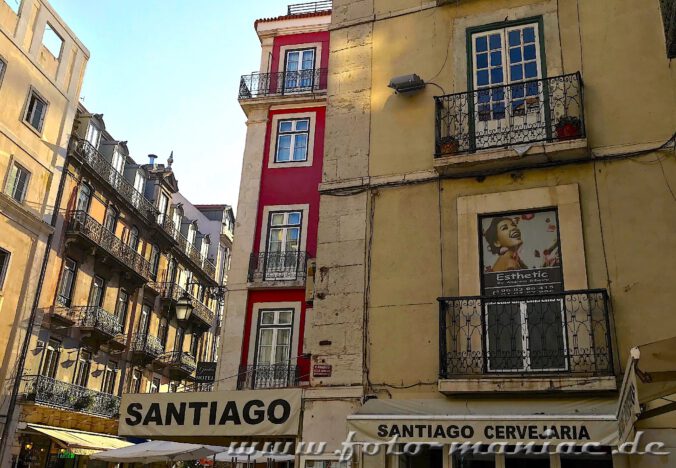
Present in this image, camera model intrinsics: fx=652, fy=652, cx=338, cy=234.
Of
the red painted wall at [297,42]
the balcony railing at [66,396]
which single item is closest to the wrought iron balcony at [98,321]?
the balcony railing at [66,396]

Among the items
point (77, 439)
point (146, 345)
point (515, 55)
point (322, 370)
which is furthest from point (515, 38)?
point (146, 345)

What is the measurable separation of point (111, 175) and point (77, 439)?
1136 cm

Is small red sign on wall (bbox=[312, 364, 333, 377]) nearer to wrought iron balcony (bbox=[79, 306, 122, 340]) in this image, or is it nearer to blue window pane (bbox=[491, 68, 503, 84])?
blue window pane (bbox=[491, 68, 503, 84])

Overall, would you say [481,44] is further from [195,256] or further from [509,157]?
[195,256]

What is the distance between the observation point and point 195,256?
38094 mm

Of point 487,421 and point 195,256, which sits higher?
point 195,256

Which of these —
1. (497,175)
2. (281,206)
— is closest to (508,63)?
(497,175)

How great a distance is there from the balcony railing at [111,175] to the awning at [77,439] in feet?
34.0

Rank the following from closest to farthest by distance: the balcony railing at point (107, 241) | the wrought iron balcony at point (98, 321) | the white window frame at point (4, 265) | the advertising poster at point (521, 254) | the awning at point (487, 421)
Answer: the awning at point (487, 421), the advertising poster at point (521, 254), the white window frame at point (4, 265), the balcony railing at point (107, 241), the wrought iron balcony at point (98, 321)

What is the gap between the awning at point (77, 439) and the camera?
884 inches

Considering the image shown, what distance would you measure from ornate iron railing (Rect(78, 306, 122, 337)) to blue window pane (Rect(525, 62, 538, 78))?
21.2 meters

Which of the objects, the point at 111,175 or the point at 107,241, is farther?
the point at 111,175

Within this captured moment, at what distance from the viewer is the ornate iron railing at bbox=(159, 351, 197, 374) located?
109ft

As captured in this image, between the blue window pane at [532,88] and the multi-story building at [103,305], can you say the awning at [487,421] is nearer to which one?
the blue window pane at [532,88]
